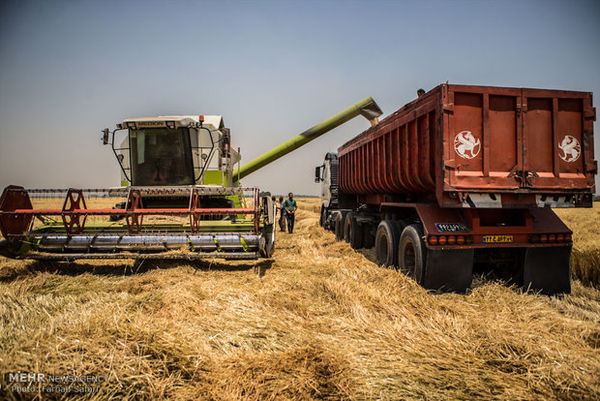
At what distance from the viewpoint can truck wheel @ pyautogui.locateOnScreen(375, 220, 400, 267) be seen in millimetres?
5976

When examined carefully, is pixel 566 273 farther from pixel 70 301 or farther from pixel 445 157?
pixel 70 301

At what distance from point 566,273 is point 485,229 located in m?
1.46

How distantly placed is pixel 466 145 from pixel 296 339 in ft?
10.8

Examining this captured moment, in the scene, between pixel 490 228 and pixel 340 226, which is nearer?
pixel 490 228

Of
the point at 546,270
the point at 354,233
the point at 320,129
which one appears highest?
the point at 320,129

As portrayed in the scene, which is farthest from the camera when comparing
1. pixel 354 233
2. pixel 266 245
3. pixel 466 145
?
pixel 354 233

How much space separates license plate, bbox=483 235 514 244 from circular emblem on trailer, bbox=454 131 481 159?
1.09 metres

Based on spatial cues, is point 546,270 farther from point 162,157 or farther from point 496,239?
point 162,157

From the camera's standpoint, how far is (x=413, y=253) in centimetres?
542

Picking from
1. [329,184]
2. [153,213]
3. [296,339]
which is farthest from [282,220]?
[296,339]

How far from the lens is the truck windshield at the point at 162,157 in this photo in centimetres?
778

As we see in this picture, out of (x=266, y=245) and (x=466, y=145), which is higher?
(x=466, y=145)

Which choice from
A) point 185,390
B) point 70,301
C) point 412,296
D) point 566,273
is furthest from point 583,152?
point 70,301

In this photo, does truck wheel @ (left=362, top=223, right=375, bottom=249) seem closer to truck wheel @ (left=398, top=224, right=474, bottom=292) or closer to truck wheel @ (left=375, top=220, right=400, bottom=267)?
truck wheel @ (left=375, top=220, right=400, bottom=267)
